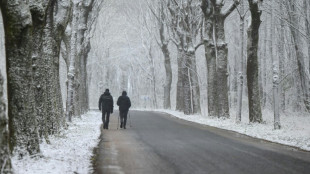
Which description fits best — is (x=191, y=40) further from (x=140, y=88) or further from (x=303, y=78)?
(x=140, y=88)

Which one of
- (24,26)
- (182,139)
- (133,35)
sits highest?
(133,35)

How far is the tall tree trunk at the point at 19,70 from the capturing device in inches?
344

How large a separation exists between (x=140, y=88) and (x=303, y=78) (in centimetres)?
4837

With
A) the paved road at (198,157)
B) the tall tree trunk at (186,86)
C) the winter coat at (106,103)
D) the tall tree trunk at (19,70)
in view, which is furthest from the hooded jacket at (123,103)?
the tall tree trunk at (19,70)

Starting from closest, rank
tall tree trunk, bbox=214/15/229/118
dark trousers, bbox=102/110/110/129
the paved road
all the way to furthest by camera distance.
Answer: the paved road
dark trousers, bbox=102/110/110/129
tall tree trunk, bbox=214/15/229/118

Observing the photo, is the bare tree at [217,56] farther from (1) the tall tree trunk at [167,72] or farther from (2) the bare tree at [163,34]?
(1) the tall tree trunk at [167,72]

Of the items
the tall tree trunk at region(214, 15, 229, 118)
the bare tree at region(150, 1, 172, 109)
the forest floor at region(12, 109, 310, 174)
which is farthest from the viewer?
the bare tree at region(150, 1, 172, 109)

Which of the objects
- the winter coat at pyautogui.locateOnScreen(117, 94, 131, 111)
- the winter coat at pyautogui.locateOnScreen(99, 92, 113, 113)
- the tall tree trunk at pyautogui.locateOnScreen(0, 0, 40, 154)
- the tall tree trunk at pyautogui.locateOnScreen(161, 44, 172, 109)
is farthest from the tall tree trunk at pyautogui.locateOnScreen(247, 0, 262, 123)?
the tall tree trunk at pyautogui.locateOnScreen(161, 44, 172, 109)

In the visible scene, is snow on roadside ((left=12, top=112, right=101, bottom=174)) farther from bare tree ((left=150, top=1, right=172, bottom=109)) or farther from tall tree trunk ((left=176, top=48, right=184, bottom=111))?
bare tree ((left=150, top=1, right=172, bottom=109))

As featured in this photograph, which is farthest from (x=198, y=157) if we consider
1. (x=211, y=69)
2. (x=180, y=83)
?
(x=180, y=83)

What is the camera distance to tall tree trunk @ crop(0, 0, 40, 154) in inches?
344

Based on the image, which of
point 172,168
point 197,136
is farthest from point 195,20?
point 172,168

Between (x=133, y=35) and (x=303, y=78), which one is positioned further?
(x=133, y=35)

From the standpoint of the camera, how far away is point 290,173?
333 inches
